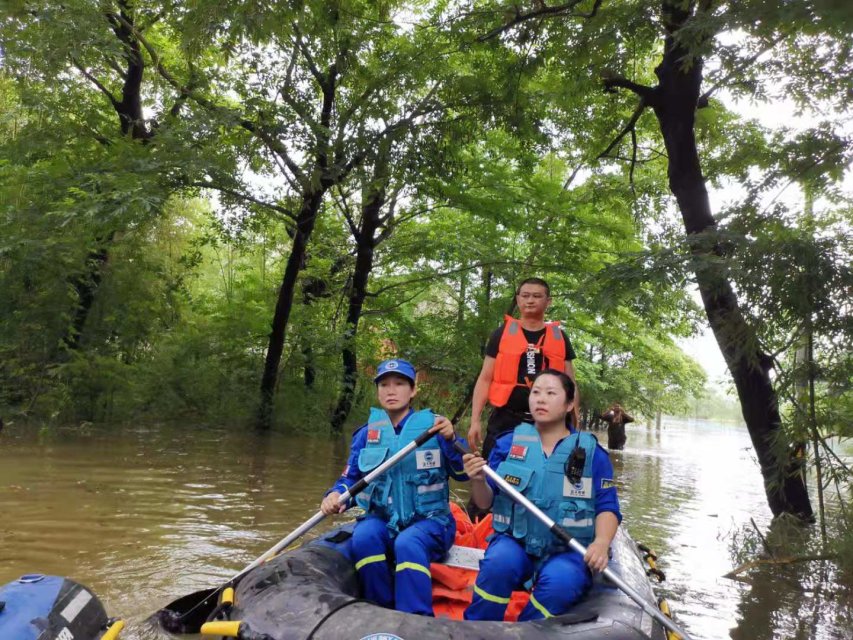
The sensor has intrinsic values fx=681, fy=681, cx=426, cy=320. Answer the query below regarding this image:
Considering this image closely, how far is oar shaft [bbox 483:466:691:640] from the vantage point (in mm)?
2887

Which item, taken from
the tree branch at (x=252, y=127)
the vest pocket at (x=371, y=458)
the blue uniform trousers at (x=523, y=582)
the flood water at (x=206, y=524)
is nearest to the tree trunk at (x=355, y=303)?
the flood water at (x=206, y=524)

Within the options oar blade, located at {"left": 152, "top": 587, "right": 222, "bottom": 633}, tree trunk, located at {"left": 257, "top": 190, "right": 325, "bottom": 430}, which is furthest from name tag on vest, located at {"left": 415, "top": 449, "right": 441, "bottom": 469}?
tree trunk, located at {"left": 257, "top": 190, "right": 325, "bottom": 430}

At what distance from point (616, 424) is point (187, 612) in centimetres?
1668

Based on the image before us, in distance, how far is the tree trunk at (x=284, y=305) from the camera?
11.8 meters

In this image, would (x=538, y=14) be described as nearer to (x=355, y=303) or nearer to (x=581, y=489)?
(x=581, y=489)

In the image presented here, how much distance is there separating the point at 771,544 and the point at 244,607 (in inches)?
201

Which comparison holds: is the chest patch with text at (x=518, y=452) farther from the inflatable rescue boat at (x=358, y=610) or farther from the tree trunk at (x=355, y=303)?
the tree trunk at (x=355, y=303)

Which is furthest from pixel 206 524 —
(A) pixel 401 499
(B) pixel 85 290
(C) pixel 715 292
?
(B) pixel 85 290

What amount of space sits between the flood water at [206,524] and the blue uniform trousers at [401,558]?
4.04 ft

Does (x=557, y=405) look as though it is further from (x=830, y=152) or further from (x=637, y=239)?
(x=637, y=239)

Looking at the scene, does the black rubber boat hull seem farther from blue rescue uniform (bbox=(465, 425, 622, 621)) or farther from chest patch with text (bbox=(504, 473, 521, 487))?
chest patch with text (bbox=(504, 473, 521, 487))

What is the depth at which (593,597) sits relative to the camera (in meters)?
3.12

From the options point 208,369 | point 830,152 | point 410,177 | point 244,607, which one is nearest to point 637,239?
point 410,177

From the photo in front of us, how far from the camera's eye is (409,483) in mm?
3666
